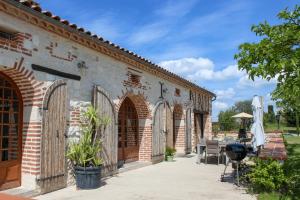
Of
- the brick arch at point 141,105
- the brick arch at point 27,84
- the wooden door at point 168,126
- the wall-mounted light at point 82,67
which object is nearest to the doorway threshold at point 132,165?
the brick arch at point 141,105

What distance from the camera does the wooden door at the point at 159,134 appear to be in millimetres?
11741

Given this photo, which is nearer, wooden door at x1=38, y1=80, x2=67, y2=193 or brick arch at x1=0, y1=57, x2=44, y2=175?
brick arch at x1=0, y1=57, x2=44, y2=175

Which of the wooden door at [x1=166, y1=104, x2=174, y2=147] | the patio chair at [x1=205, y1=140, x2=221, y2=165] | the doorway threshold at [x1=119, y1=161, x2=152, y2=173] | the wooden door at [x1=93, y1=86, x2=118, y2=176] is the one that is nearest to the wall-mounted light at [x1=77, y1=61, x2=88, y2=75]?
the wooden door at [x1=93, y1=86, x2=118, y2=176]

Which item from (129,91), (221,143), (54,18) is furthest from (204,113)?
(54,18)

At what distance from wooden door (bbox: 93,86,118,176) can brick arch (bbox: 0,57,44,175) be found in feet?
6.25

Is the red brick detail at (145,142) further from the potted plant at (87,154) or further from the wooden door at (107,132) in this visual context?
the potted plant at (87,154)

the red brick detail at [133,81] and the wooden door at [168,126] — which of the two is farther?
the wooden door at [168,126]

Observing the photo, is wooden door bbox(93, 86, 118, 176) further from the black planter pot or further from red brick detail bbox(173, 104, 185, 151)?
red brick detail bbox(173, 104, 185, 151)

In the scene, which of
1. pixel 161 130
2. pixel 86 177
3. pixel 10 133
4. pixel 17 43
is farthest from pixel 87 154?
pixel 161 130

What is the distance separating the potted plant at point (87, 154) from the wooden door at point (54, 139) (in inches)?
10.7

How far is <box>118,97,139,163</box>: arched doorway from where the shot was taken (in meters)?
10.9

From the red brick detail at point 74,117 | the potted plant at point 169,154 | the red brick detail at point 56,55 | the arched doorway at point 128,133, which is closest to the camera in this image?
the red brick detail at point 56,55

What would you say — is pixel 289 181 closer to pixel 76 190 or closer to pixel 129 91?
pixel 76 190

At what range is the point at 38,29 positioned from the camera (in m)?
6.66
